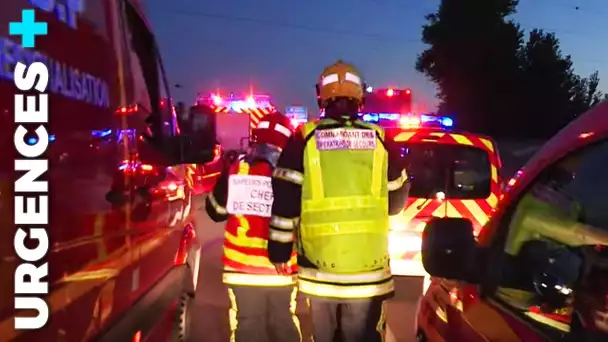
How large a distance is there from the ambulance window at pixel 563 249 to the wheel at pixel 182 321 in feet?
11.7

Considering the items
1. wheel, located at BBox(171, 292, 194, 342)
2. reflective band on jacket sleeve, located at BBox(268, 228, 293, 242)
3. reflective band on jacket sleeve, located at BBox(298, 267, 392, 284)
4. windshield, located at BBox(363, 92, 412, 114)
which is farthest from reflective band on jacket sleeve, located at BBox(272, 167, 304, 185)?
windshield, located at BBox(363, 92, 412, 114)

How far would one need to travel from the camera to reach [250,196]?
5859mm

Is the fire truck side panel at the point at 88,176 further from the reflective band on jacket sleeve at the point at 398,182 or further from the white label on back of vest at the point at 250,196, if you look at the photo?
the reflective band on jacket sleeve at the point at 398,182

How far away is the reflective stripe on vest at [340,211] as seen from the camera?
4422 millimetres

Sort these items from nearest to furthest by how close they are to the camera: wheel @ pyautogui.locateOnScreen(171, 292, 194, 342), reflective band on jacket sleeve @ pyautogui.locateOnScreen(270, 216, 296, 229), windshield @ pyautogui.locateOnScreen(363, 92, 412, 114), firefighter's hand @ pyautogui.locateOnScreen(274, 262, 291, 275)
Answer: reflective band on jacket sleeve @ pyautogui.locateOnScreen(270, 216, 296, 229)
firefighter's hand @ pyautogui.locateOnScreen(274, 262, 291, 275)
wheel @ pyautogui.locateOnScreen(171, 292, 194, 342)
windshield @ pyautogui.locateOnScreen(363, 92, 412, 114)

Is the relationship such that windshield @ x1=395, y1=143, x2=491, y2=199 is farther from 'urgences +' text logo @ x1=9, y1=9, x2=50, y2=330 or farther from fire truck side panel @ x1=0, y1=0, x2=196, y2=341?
'urgences +' text logo @ x1=9, y1=9, x2=50, y2=330

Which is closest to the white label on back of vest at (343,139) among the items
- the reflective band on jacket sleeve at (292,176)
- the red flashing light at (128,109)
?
the reflective band on jacket sleeve at (292,176)

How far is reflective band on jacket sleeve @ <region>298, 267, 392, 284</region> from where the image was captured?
4.46 m

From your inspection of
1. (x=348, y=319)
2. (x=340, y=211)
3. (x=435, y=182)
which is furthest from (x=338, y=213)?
(x=435, y=182)

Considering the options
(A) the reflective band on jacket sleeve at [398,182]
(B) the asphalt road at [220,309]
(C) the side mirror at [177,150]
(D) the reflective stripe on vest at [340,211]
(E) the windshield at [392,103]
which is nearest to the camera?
(D) the reflective stripe on vest at [340,211]

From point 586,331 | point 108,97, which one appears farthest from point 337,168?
point 586,331

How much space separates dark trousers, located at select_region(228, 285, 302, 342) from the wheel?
0.72 meters

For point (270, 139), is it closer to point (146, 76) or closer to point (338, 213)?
point (146, 76)

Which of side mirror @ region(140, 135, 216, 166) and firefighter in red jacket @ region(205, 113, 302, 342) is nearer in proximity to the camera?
side mirror @ region(140, 135, 216, 166)
